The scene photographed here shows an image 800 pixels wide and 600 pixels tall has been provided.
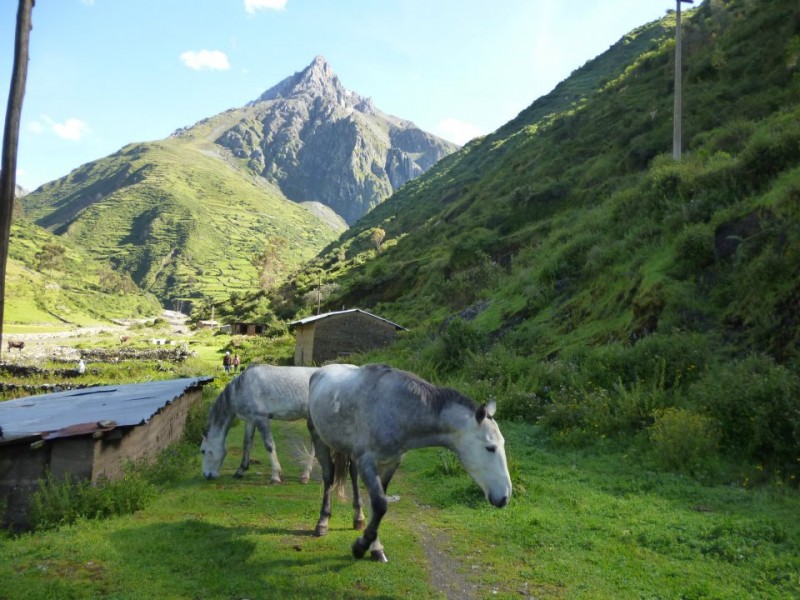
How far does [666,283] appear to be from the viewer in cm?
1656

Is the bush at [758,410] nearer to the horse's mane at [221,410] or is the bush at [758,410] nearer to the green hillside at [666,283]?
the green hillside at [666,283]

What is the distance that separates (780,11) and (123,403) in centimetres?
4567

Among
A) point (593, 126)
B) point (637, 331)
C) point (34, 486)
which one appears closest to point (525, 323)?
point (637, 331)

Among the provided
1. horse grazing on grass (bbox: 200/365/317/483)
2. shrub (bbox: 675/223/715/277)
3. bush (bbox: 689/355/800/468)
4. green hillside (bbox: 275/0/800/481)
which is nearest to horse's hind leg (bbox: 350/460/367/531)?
horse grazing on grass (bbox: 200/365/317/483)

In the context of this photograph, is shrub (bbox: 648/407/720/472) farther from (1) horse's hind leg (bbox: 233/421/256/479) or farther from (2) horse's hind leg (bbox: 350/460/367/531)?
(1) horse's hind leg (bbox: 233/421/256/479)

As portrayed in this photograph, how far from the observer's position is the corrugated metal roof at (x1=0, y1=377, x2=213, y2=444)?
9.01 metres

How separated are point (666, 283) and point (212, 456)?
13.6m

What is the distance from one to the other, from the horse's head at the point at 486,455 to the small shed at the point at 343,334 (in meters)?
35.2

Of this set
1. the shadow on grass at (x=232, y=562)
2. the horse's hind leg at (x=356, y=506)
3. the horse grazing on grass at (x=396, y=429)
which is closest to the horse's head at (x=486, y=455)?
the horse grazing on grass at (x=396, y=429)

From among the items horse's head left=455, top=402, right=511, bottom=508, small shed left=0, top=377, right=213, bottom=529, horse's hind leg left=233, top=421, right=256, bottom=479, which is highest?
horse's head left=455, top=402, right=511, bottom=508

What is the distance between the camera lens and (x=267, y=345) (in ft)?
195

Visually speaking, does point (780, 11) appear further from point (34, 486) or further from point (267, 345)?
point (267, 345)

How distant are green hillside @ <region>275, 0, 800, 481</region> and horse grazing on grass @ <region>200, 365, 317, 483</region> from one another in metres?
6.06

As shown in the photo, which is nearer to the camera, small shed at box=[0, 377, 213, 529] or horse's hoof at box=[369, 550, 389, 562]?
horse's hoof at box=[369, 550, 389, 562]
